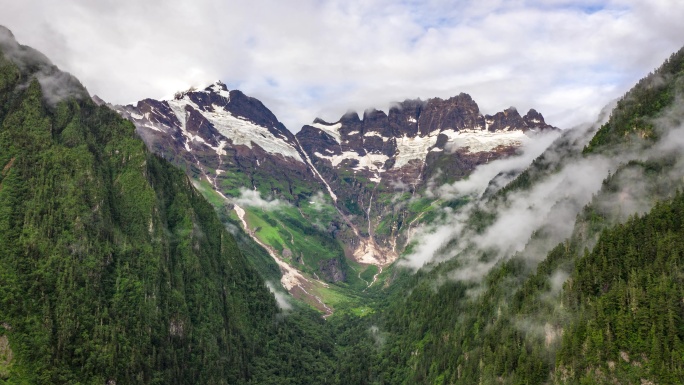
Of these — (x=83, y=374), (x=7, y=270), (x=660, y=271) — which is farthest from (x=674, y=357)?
(x=7, y=270)

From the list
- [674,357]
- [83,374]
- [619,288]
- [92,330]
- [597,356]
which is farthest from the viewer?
[92,330]

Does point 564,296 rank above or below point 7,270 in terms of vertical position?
below

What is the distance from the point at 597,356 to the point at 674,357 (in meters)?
19.7

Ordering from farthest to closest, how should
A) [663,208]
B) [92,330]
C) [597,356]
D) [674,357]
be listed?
1. [92,330]
2. [663,208]
3. [597,356]
4. [674,357]

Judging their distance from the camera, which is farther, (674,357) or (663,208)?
(663,208)

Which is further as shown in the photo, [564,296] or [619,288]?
[564,296]

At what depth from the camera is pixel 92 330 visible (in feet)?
651

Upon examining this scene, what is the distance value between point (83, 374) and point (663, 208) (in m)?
216

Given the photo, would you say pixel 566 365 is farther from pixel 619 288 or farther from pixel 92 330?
pixel 92 330

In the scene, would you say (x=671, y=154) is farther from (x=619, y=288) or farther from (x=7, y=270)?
(x=7, y=270)

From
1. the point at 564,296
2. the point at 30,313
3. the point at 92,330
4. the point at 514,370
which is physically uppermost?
the point at 30,313

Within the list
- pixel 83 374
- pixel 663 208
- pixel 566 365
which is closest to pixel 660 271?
pixel 663 208

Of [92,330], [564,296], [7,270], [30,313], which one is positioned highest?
[7,270]

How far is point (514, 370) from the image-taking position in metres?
179
